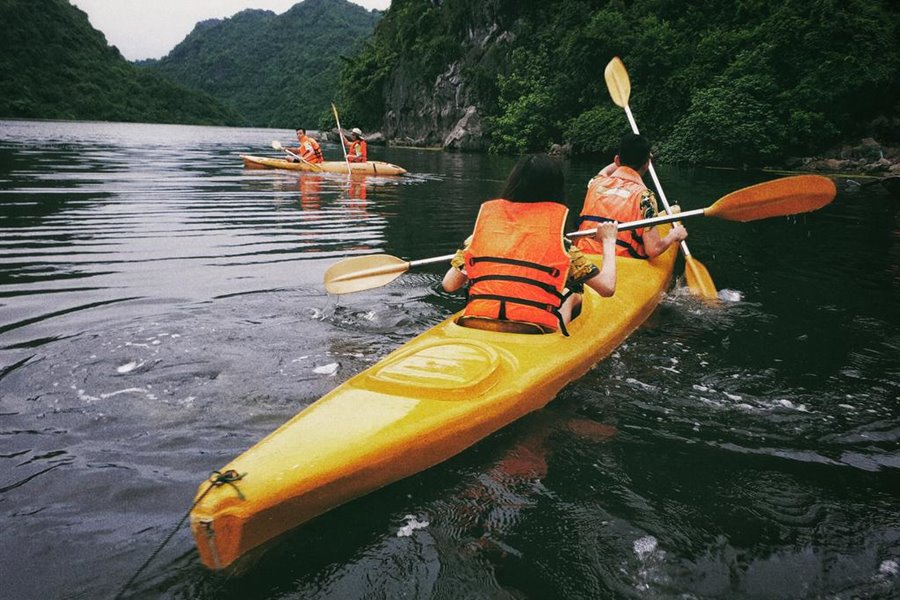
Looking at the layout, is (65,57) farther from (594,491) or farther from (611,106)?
(594,491)

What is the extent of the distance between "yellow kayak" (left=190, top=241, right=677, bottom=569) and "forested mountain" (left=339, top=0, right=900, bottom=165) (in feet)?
61.0

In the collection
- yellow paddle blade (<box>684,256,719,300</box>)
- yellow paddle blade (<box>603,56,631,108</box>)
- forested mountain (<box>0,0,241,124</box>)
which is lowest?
yellow paddle blade (<box>684,256,719,300</box>)

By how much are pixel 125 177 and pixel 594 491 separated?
1359 cm

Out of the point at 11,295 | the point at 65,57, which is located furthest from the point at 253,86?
the point at 11,295

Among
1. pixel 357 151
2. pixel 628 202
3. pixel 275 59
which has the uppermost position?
pixel 275 59

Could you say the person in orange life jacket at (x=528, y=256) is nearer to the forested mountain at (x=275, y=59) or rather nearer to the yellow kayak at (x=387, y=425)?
the yellow kayak at (x=387, y=425)

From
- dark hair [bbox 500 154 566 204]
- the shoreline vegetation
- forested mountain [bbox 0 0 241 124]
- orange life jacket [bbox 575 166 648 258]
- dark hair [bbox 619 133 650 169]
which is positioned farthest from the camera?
forested mountain [bbox 0 0 241 124]

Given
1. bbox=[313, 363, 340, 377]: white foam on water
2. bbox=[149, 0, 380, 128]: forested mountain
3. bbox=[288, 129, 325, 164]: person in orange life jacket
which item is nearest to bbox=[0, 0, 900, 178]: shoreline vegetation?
bbox=[288, 129, 325, 164]: person in orange life jacket

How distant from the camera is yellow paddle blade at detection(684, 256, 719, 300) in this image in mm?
5023

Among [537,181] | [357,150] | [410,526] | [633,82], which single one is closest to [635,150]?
[537,181]

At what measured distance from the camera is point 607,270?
9.77 feet

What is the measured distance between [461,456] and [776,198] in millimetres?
3381

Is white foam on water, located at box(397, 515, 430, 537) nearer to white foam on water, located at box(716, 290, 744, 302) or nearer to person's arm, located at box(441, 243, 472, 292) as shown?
person's arm, located at box(441, 243, 472, 292)

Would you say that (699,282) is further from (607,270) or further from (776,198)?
(607,270)
